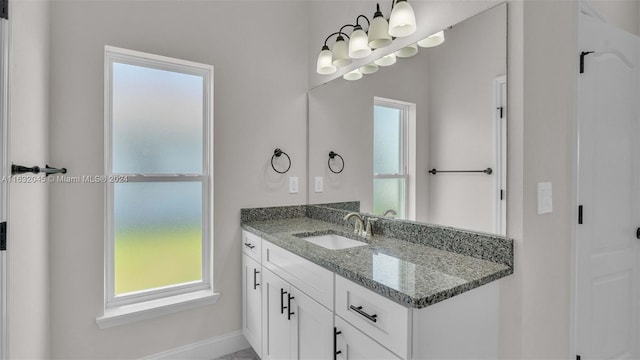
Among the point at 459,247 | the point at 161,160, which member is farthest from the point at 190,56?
the point at 459,247

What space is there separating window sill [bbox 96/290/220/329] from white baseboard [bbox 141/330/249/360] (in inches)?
10.3

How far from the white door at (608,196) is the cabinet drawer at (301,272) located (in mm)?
1167

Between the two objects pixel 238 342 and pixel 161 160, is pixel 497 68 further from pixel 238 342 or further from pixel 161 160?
pixel 238 342

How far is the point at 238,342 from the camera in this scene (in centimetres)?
230

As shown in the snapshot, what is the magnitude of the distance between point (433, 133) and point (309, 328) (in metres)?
1.12

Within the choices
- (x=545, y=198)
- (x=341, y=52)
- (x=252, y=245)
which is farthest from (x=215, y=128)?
(x=545, y=198)

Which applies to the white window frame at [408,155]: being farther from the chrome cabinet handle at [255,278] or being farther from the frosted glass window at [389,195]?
the chrome cabinet handle at [255,278]

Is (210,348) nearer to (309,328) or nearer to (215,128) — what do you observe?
(309,328)

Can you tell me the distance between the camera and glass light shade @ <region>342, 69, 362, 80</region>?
6.95 feet

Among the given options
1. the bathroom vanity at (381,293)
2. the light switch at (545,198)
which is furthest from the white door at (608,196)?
the bathroom vanity at (381,293)

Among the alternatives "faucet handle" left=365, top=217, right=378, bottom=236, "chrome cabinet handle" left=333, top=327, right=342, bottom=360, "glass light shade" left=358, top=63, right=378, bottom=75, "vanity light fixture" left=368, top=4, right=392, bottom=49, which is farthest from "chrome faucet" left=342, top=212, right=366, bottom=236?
"vanity light fixture" left=368, top=4, right=392, bottom=49

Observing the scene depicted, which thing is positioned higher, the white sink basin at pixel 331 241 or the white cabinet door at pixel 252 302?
the white sink basin at pixel 331 241

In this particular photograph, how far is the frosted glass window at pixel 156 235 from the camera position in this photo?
1999 mm

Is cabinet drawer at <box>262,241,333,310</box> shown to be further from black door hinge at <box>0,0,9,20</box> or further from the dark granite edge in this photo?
black door hinge at <box>0,0,9,20</box>
